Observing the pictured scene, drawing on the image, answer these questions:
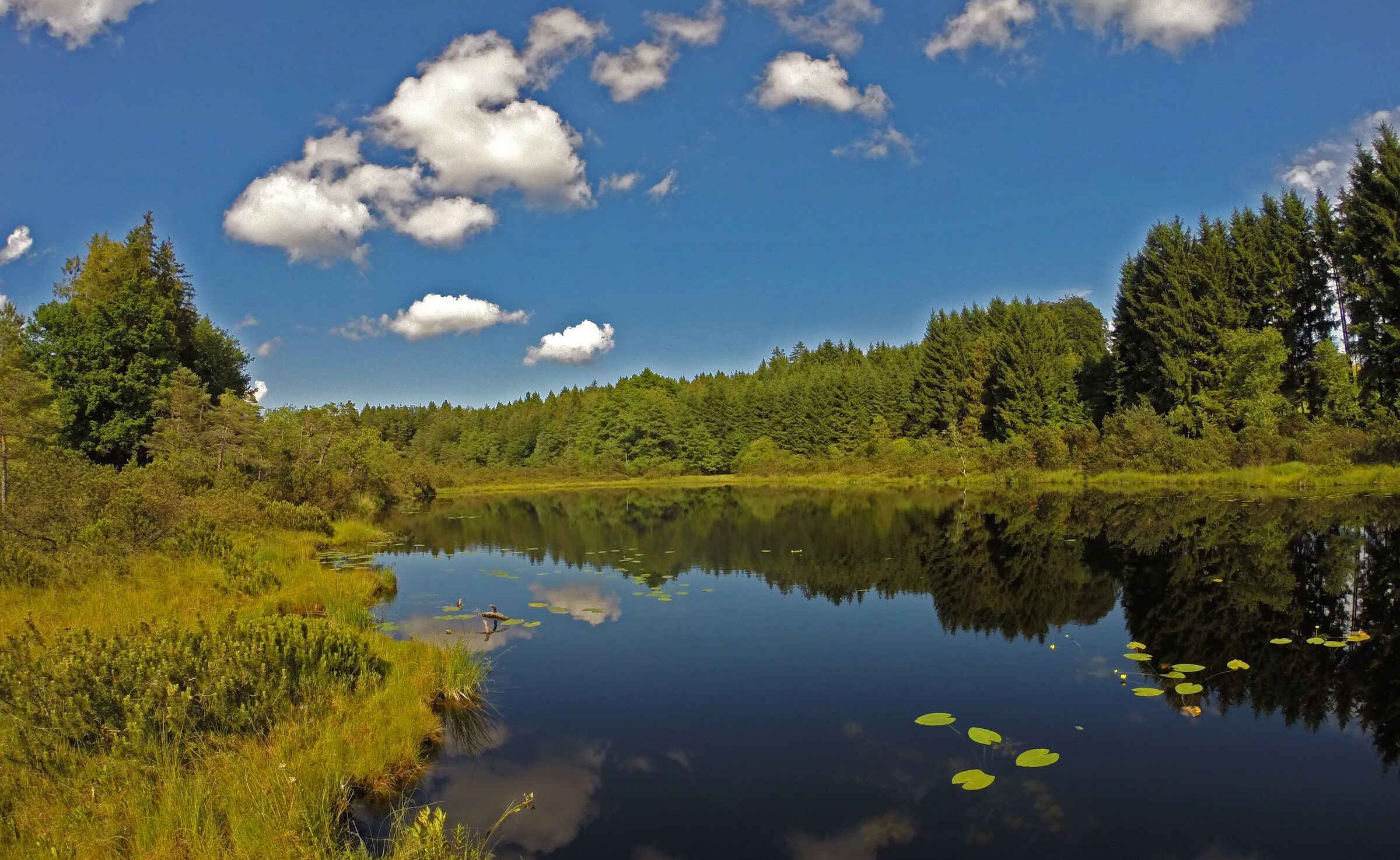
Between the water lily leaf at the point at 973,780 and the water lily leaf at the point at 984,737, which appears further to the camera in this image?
the water lily leaf at the point at 984,737

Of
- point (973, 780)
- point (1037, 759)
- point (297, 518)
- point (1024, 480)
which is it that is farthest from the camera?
point (1024, 480)

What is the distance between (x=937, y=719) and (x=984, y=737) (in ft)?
2.40

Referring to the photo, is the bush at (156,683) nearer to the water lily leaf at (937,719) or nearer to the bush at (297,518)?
the water lily leaf at (937,719)

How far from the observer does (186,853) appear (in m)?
5.30

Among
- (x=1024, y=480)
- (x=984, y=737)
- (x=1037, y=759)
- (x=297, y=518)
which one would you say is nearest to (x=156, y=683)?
(x=984, y=737)

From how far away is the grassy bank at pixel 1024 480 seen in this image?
35062mm

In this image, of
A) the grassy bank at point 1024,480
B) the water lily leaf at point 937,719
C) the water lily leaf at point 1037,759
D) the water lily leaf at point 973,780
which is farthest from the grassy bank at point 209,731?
the grassy bank at point 1024,480

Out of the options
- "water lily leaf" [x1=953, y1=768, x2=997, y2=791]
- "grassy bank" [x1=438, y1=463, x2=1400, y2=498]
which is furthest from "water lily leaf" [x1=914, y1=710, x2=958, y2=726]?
"grassy bank" [x1=438, y1=463, x2=1400, y2=498]

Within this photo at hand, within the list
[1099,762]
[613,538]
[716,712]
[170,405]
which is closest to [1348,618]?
[1099,762]

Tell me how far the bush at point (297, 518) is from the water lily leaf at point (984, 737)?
2235 cm

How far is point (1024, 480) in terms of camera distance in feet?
160

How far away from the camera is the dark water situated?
655 cm

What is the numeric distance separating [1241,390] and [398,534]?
44.6 meters

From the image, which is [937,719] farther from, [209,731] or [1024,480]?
[1024,480]
